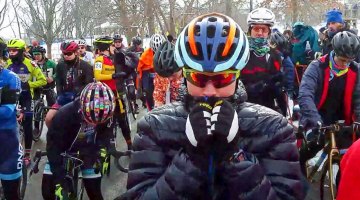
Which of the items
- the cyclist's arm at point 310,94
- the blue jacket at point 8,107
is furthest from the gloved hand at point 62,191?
the cyclist's arm at point 310,94

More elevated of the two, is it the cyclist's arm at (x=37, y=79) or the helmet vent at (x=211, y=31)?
the helmet vent at (x=211, y=31)

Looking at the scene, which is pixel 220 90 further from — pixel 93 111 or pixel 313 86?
pixel 313 86

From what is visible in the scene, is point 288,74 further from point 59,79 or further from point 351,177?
point 351,177

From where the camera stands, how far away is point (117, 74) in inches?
308

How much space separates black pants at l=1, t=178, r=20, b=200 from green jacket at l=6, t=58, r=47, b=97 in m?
3.83

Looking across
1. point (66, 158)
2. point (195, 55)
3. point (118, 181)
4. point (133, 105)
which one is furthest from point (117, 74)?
point (195, 55)

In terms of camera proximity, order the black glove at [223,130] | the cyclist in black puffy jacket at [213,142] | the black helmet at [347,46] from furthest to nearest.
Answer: the black helmet at [347,46]
the cyclist in black puffy jacket at [213,142]
the black glove at [223,130]

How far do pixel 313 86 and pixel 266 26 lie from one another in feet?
3.08

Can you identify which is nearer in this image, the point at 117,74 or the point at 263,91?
the point at 263,91

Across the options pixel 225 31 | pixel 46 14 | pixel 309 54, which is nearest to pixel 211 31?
pixel 225 31

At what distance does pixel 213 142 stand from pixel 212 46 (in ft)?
1.56

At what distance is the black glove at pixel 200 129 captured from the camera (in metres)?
1.78

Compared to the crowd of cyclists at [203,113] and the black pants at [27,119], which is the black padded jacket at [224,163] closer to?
the crowd of cyclists at [203,113]

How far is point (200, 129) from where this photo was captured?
5.84 ft
